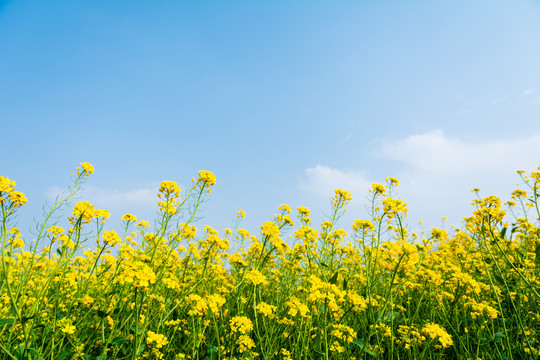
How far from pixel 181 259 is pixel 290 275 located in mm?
1475

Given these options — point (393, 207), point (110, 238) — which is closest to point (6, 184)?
point (110, 238)

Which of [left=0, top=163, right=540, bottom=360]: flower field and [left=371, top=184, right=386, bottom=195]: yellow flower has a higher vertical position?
[left=371, top=184, right=386, bottom=195]: yellow flower

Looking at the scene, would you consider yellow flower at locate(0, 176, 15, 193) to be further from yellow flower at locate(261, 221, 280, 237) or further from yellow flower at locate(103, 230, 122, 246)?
yellow flower at locate(261, 221, 280, 237)

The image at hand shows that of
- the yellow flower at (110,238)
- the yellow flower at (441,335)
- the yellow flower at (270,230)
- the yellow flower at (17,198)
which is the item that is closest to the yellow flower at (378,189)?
the yellow flower at (270,230)

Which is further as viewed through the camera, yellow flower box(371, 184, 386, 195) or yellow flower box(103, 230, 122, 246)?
yellow flower box(371, 184, 386, 195)

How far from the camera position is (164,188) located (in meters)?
2.80

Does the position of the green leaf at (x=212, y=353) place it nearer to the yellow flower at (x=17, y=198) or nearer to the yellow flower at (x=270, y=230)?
the yellow flower at (x=270, y=230)

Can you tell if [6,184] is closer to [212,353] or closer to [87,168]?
[87,168]

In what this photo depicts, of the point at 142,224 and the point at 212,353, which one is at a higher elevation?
the point at 142,224

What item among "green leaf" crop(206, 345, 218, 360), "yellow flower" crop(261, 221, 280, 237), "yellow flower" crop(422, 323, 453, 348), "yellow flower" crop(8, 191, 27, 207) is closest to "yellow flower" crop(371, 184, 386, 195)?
"yellow flower" crop(261, 221, 280, 237)

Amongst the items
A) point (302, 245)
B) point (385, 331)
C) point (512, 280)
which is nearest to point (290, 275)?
point (302, 245)

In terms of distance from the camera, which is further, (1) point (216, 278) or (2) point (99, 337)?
(1) point (216, 278)

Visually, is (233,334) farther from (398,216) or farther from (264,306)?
(398,216)

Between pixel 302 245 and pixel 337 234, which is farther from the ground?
pixel 337 234
